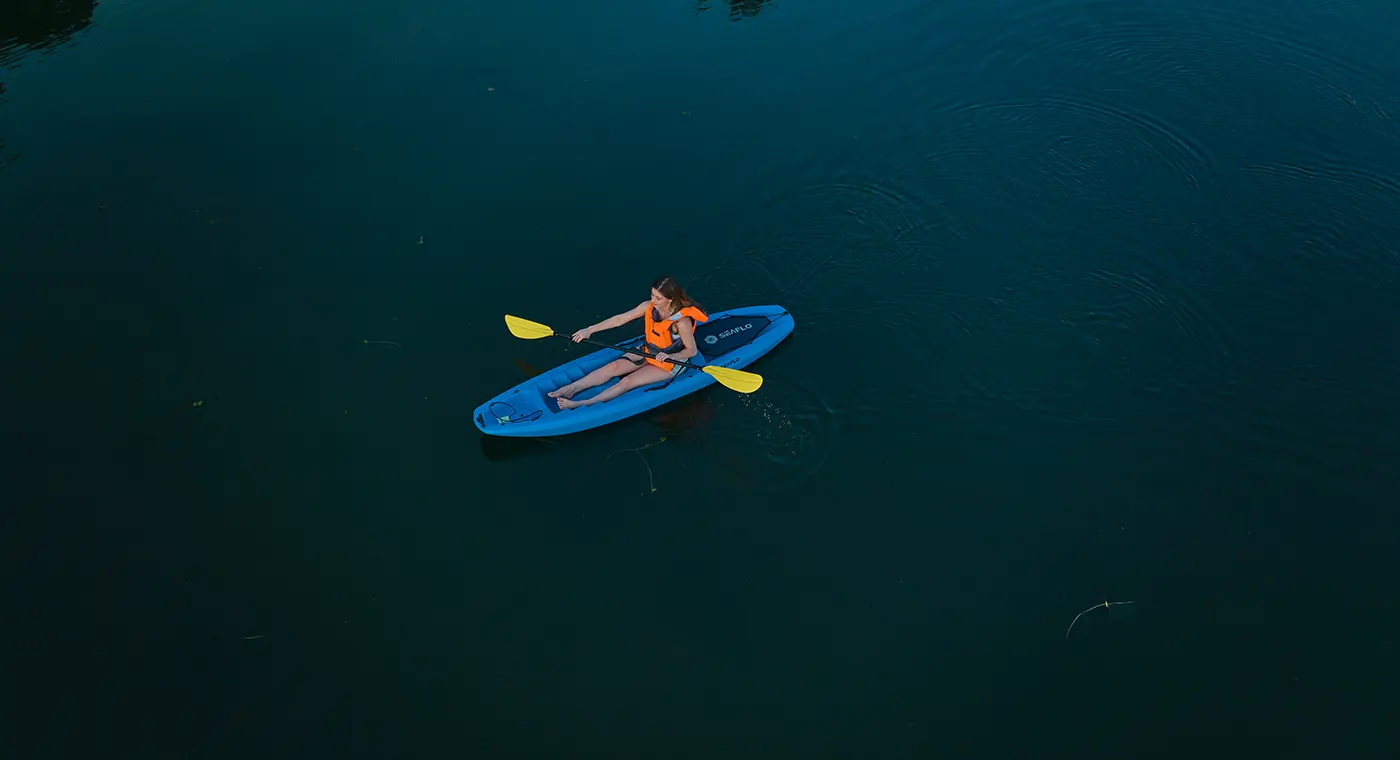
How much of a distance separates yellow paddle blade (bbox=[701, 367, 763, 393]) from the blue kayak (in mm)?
232

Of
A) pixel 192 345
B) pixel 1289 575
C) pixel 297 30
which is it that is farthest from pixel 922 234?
pixel 297 30

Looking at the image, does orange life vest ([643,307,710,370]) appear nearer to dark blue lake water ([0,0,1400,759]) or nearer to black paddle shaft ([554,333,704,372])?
black paddle shaft ([554,333,704,372])

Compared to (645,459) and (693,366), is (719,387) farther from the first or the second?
(645,459)

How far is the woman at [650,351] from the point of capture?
926cm

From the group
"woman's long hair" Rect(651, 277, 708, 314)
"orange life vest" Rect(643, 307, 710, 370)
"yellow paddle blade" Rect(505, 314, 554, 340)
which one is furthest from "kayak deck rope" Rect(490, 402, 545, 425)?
"woman's long hair" Rect(651, 277, 708, 314)

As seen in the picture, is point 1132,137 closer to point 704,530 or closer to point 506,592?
point 704,530

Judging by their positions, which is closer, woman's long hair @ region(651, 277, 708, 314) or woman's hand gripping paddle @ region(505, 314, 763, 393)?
woman's long hair @ region(651, 277, 708, 314)

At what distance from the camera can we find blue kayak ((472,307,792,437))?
9.15 m

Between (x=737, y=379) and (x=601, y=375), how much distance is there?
52.7 inches

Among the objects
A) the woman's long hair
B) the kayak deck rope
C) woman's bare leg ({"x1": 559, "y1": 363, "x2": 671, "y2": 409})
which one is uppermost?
the woman's long hair

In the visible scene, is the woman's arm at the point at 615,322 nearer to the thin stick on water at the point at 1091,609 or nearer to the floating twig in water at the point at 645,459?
the floating twig in water at the point at 645,459

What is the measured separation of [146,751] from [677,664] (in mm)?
3968

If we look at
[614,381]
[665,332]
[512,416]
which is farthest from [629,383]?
[512,416]

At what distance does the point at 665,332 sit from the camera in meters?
9.40
